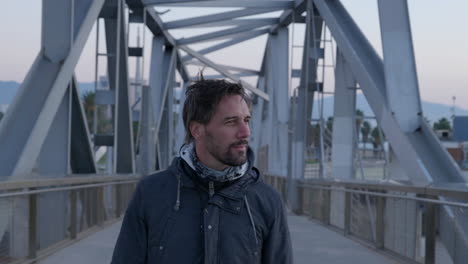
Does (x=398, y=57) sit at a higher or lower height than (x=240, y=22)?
lower

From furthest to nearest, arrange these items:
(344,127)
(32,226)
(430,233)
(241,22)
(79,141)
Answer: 1. (241,22)
2. (344,127)
3. (79,141)
4. (32,226)
5. (430,233)

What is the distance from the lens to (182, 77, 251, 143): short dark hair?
9.41ft

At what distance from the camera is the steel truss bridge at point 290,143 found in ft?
28.9

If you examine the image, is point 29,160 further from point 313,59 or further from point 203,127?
point 313,59

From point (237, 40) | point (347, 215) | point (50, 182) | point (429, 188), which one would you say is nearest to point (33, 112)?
point (50, 182)

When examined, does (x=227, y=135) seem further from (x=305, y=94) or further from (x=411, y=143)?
(x=305, y=94)

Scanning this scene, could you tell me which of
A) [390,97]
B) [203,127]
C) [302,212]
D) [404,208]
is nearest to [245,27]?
[302,212]

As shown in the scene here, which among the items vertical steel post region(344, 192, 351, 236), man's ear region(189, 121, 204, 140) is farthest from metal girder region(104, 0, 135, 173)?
man's ear region(189, 121, 204, 140)

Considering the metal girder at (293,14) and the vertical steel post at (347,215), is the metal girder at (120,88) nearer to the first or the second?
the metal girder at (293,14)

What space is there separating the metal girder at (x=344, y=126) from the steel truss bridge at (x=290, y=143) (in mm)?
31

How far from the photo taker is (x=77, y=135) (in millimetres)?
15961

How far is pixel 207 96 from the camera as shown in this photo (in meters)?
2.88

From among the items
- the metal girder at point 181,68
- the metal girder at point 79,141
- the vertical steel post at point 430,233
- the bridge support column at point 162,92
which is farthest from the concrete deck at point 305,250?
the metal girder at point 181,68

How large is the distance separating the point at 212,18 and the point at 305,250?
19.5 metres
